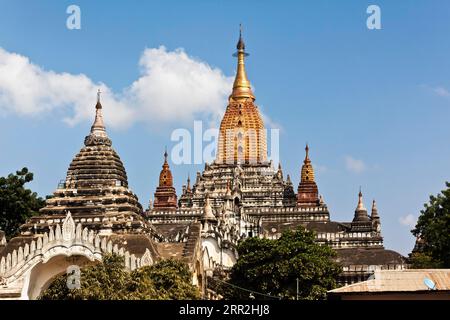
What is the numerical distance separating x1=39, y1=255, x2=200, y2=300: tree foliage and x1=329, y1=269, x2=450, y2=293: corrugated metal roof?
23.5 ft

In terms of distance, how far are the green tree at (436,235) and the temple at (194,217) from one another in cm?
444

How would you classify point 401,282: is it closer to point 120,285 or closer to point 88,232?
point 120,285

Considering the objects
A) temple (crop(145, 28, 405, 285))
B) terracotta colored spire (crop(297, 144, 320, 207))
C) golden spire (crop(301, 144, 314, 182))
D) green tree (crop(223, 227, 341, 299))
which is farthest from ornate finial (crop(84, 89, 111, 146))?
golden spire (crop(301, 144, 314, 182))

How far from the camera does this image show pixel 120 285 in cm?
3534

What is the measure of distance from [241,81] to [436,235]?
5423cm

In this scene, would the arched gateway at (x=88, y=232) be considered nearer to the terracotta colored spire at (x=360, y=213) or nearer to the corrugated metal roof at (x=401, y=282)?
the corrugated metal roof at (x=401, y=282)

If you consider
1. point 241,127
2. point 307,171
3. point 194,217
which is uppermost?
point 241,127

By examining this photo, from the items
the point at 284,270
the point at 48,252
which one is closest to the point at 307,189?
the point at 284,270

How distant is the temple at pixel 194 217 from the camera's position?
50.6 m

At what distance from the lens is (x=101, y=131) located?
220 feet

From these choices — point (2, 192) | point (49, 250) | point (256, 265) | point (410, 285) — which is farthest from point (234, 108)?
point (410, 285)

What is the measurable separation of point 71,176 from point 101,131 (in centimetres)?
427
